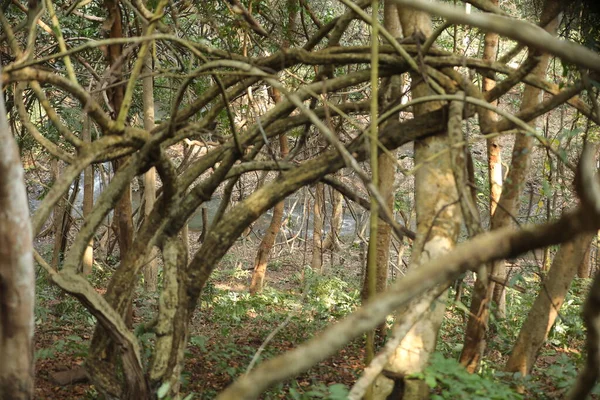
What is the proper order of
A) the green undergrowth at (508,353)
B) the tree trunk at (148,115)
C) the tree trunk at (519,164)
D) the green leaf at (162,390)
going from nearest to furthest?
the green undergrowth at (508,353) → the green leaf at (162,390) → the tree trunk at (519,164) → the tree trunk at (148,115)

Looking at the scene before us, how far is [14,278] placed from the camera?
2.22 metres

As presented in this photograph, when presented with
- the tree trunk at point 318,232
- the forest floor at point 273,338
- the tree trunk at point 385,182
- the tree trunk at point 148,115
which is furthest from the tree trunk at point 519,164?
the tree trunk at point 318,232

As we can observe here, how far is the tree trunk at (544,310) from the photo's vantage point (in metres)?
5.01

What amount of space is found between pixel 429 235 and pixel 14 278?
7.43 feet

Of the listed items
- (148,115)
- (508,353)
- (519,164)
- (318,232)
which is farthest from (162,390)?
(318,232)

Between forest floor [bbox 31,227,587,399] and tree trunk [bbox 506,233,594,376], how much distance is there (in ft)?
0.67

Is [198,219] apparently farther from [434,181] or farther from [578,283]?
[434,181]

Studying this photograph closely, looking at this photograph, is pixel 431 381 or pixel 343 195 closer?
pixel 431 381

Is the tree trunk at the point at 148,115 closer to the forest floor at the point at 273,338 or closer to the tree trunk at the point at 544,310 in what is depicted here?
the forest floor at the point at 273,338

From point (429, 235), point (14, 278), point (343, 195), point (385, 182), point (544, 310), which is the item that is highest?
point (385, 182)

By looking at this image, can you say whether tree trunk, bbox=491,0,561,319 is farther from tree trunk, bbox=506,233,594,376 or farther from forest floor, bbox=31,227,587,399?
forest floor, bbox=31,227,587,399

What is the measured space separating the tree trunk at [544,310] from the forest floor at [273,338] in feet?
0.67

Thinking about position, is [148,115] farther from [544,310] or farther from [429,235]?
[429,235]

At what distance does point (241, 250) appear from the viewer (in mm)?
17422
